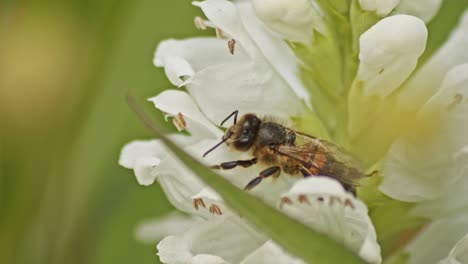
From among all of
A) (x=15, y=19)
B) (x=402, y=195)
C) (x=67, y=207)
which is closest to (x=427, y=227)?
(x=402, y=195)

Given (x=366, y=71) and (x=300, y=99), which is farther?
(x=300, y=99)

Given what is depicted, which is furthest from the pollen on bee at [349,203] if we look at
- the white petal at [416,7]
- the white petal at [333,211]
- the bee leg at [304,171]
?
the white petal at [416,7]

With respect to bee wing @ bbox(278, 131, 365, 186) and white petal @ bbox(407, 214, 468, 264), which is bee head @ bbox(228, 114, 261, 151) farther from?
white petal @ bbox(407, 214, 468, 264)

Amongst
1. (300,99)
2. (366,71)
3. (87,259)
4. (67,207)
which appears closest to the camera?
(366,71)

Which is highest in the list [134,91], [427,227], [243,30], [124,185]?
[243,30]

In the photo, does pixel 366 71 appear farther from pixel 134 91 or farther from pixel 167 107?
pixel 134 91

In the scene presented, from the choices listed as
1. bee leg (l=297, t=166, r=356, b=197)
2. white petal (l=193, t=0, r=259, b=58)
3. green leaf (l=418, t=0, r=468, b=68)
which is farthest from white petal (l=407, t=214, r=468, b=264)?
green leaf (l=418, t=0, r=468, b=68)

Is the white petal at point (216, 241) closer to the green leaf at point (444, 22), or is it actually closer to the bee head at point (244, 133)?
the bee head at point (244, 133)

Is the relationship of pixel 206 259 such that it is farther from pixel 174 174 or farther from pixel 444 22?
pixel 444 22
